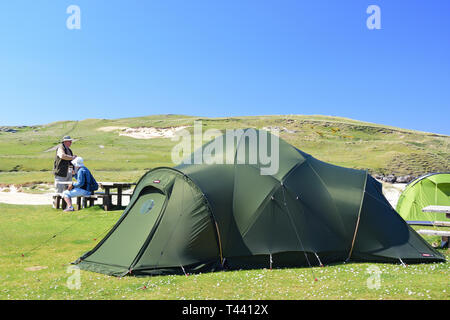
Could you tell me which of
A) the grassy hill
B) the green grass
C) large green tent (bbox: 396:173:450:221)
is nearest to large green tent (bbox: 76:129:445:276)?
the green grass

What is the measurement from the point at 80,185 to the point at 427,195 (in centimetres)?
1577

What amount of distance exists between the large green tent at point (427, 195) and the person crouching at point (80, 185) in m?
14.8

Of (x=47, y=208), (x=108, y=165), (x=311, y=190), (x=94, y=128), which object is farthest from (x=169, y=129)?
(x=311, y=190)

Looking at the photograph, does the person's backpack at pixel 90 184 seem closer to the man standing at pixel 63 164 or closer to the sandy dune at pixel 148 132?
the man standing at pixel 63 164

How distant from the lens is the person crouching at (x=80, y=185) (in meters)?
19.4

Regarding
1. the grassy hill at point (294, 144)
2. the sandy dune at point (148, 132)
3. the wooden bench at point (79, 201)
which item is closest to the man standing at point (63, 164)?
the wooden bench at point (79, 201)

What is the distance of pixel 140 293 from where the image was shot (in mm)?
8383

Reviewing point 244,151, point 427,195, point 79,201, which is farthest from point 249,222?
point 79,201

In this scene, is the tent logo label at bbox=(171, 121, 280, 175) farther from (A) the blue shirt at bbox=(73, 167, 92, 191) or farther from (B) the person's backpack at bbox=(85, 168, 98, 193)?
(B) the person's backpack at bbox=(85, 168, 98, 193)

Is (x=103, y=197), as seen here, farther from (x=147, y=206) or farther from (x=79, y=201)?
(x=147, y=206)

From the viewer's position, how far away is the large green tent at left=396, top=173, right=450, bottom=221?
17.3m

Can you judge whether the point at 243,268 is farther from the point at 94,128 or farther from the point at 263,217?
the point at 94,128

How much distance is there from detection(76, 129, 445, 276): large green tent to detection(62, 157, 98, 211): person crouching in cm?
886

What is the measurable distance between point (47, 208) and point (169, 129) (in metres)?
88.6
